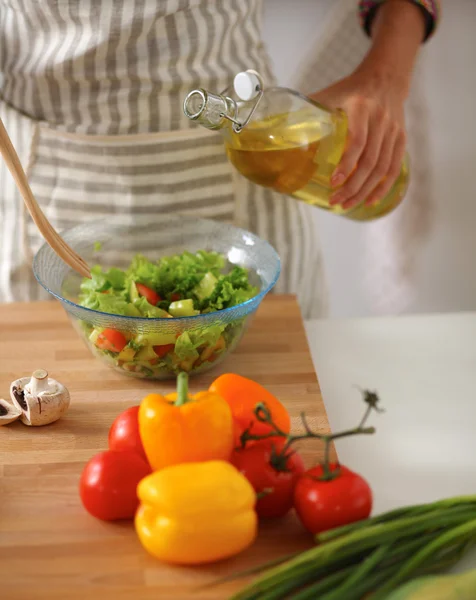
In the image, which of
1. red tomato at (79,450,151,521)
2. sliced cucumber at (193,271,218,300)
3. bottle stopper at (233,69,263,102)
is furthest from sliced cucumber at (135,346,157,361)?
bottle stopper at (233,69,263,102)

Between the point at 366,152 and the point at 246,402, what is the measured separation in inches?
17.4

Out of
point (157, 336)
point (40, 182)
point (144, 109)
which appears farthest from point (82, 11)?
point (157, 336)

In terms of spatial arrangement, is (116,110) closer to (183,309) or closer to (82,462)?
(183,309)

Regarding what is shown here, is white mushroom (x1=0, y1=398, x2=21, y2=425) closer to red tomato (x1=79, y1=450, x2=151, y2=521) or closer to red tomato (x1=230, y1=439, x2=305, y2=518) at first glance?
red tomato (x1=79, y1=450, x2=151, y2=521)

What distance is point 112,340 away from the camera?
0.97 m

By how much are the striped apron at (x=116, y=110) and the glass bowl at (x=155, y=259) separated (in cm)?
7

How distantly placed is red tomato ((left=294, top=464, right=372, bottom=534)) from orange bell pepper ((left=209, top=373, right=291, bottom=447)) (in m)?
0.09

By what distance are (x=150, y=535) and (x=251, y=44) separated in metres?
0.87

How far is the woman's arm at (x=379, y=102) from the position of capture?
1.09 metres

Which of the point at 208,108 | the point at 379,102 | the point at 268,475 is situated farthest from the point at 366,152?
the point at 268,475

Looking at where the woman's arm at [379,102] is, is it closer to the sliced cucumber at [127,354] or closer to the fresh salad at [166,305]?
the fresh salad at [166,305]

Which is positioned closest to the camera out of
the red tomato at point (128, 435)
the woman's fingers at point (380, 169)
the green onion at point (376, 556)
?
the green onion at point (376, 556)

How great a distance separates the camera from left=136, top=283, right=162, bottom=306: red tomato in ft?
3.35

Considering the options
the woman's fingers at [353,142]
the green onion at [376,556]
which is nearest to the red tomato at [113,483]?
the green onion at [376,556]
